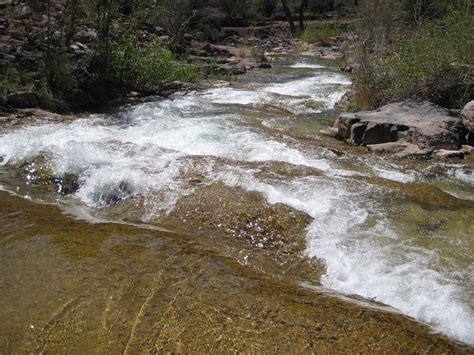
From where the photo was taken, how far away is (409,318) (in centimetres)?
275

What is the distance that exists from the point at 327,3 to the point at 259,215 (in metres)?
35.8

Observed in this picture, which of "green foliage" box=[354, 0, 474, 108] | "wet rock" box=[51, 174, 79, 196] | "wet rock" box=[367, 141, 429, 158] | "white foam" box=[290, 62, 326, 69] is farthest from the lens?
"white foam" box=[290, 62, 326, 69]

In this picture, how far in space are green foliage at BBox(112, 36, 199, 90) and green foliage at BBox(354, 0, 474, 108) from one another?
466 centimetres

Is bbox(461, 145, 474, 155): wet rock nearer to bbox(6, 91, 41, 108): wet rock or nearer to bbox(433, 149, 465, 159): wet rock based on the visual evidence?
bbox(433, 149, 465, 159): wet rock

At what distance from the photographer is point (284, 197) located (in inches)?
A: 180

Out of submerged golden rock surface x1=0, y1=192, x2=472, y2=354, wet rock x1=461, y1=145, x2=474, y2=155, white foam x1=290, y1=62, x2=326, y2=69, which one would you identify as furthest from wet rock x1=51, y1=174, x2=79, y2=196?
white foam x1=290, y1=62, x2=326, y2=69

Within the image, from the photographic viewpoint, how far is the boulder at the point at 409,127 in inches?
265

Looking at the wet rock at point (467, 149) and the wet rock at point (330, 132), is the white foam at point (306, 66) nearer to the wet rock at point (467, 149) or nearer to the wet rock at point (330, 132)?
the wet rock at point (330, 132)

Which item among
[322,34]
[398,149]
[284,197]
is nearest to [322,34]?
[322,34]

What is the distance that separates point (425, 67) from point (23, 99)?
23.9ft

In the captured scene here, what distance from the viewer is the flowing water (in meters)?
3.33

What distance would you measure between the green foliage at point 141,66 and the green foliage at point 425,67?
4.66 meters

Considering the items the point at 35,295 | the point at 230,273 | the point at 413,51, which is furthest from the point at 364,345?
the point at 413,51

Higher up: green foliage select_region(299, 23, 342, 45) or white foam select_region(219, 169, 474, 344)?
green foliage select_region(299, 23, 342, 45)
